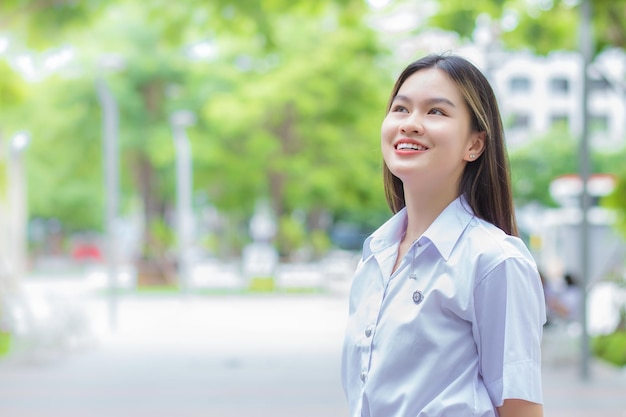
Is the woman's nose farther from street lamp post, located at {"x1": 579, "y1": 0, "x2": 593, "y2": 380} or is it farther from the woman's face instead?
street lamp post, located at {"x1": 579, "y1": 0, "x2": 593, "y2": 380}

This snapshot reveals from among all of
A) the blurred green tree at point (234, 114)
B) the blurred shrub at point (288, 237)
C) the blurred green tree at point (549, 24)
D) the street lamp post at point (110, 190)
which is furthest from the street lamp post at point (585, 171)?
the blurred shrub at point (288, 237)

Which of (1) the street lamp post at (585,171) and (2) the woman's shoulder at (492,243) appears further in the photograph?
(1) the street lamp post at (585,171)

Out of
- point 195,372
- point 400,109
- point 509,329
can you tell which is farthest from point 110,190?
point 509,329

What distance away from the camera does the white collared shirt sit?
5.57 feet

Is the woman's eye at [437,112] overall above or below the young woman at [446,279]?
above

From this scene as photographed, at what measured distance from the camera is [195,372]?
11430 mm

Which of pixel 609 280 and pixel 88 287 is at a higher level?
pixel 609 280

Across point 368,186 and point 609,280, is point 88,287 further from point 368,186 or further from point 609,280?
point 609,280

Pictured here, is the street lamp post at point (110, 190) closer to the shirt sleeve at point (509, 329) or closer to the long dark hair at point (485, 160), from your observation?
the long dark hair at point (485, 160)

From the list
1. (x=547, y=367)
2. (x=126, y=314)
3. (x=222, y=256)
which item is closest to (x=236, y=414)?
(x=547, y=367)

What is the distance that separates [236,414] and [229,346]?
229 inches

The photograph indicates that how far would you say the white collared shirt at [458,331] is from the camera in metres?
1.70

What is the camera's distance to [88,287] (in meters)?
29.8

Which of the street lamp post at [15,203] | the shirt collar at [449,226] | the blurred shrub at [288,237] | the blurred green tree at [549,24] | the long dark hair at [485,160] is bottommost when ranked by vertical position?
the blurred shrub at [288,237]
